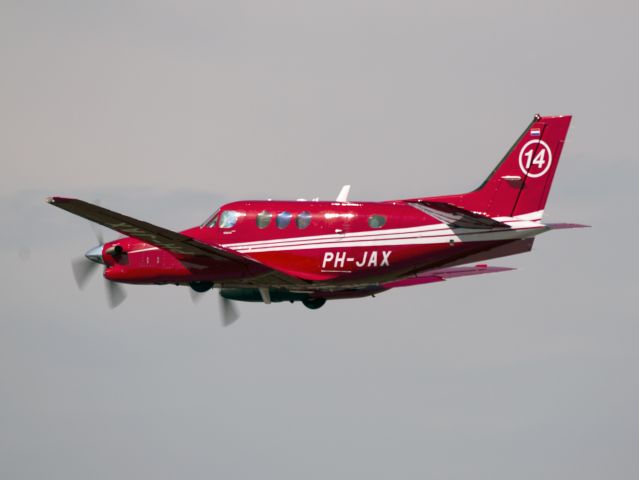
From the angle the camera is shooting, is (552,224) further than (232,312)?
No

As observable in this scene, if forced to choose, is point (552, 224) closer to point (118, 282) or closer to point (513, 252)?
point (513, 252)

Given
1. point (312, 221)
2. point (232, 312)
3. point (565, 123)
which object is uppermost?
point (565, 123)

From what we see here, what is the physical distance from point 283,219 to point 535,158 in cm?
952

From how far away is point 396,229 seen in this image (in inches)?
2406

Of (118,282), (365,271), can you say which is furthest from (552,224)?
(118,282)

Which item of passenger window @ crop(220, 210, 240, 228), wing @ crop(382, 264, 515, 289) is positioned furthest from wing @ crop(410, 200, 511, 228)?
passenger window @ crop(220, 210, 240, 228)

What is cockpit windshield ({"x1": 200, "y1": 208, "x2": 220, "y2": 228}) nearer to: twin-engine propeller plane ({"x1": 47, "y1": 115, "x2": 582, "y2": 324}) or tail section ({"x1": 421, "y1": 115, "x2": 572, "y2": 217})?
twin-engine propeller plane ({"x1": 47, "y1": 115, "x2": 582, "y2": 324})

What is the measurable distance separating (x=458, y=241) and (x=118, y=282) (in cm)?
1339

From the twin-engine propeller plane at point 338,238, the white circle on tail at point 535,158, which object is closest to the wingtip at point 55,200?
→ the twin-engine propeller plane at point 338,238

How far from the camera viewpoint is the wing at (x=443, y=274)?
220 feet

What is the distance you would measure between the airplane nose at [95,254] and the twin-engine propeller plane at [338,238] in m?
0.08

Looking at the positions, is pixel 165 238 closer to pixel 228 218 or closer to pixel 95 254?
pixel 228 218

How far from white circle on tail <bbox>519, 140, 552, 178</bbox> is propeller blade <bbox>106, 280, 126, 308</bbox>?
16531mm

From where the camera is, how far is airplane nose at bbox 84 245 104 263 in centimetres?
6575
